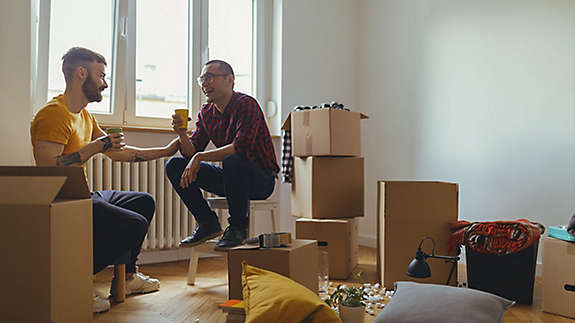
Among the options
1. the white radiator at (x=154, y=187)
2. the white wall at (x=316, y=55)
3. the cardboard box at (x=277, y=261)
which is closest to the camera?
the cardboard box at (x=277, y=261)

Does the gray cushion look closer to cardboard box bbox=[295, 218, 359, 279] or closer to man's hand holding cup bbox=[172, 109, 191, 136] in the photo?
cardboard box bbox=[295, 218, 359, 279]

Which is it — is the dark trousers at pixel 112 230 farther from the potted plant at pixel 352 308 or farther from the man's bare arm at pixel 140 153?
the potted plant at pixel 352 308

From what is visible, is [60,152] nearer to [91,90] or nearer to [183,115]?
[91,90]

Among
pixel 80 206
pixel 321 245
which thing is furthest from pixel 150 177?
pixel 80 206

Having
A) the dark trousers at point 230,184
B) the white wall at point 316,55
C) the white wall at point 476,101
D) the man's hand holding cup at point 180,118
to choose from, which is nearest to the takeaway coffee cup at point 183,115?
the man's hand holding cup at point 180,118

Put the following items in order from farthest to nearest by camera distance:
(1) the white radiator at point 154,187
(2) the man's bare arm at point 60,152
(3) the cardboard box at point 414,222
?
(1) the white radiator at point 154,187 → (3) the cardboard box at point 414,222 → (2) the man's bare arm at point 60,152

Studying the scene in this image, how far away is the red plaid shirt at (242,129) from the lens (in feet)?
7.64

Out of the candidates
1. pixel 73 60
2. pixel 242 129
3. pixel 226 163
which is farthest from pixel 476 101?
pixel 73 60

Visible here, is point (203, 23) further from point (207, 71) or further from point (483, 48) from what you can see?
point (483, 48)

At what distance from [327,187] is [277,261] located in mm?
1013

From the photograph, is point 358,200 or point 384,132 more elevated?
point 384,132

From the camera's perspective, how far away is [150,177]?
306cm

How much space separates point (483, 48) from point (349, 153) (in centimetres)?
113

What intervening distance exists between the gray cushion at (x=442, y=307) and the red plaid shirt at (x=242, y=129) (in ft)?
3.04
